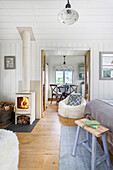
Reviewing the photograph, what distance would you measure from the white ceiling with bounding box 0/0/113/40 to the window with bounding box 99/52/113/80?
19.9 inches

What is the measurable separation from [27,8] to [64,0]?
2.77ft

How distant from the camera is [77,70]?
6.23m

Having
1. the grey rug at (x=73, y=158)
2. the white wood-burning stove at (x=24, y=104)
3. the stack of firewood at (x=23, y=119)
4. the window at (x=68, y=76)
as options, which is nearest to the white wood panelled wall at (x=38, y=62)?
the white wood-burning stove at (x=24, y=104)

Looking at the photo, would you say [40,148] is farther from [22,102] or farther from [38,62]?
[38,62]

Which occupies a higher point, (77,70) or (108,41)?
(108,41)

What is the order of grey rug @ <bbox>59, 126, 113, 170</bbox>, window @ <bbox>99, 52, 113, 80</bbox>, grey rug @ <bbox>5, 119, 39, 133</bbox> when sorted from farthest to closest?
window @ <bbox>99, 52, 113, 80</bbox> < grey rug @ <bbox>5, 119, 39, 133</bbox> < grey rug @ <bbox>59, 126, 113, 170</bbox>

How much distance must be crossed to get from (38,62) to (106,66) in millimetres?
2064

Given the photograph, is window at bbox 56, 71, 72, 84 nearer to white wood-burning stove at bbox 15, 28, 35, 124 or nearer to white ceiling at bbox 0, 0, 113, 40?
white ceiling at bbox 0, 0, 113, 40

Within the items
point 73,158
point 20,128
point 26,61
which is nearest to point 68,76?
point 26,61

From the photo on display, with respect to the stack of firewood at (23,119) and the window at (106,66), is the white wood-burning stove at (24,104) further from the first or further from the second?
the window at (106,66)

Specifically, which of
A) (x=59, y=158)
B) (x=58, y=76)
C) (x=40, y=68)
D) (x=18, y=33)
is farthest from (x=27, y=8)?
(x=58, y=76)

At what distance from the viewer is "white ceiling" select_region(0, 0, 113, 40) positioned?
227 centimetres

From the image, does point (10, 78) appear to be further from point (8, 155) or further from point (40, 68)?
point (8, 155)

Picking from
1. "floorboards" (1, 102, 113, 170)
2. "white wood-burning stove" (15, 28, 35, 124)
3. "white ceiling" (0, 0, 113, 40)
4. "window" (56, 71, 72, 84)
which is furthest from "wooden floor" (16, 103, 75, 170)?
"window" (56, 71, 72, 84)
